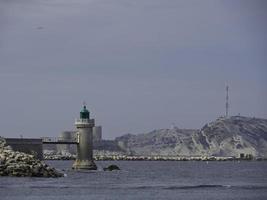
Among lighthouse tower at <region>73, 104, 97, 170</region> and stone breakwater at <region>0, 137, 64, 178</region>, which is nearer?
stone breakwater at <region>0, 137, 64, 178</region>

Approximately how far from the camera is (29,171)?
9169 cm

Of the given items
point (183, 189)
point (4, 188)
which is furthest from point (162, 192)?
point (4, 188)

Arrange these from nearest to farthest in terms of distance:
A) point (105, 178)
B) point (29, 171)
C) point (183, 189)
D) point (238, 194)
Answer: point (238, 194), point (183, 189), point (29, 171), point (105, 178)

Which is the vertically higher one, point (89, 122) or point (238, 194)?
point (89, 122)

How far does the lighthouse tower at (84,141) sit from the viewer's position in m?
112

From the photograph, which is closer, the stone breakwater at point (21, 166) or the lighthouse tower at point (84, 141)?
the stone breakwater at point (21, 166)

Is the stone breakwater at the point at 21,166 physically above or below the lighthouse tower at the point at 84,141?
below

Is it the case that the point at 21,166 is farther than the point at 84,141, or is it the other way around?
the point at 84,141

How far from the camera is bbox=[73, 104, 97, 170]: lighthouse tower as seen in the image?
11194cm

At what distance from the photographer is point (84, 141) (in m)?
112

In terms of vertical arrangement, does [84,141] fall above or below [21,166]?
above

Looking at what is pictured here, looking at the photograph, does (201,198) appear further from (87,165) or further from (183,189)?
(87,165)

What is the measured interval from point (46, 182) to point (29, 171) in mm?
7443

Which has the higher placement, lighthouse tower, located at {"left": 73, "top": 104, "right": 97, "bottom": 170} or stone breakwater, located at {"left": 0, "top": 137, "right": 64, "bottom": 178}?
lighthouse tower, located at {"left": 73, "top": 104, "right": 97, "bottom": 170}
